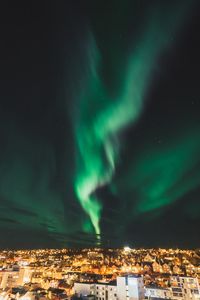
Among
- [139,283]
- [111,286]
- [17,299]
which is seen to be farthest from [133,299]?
[17,299]

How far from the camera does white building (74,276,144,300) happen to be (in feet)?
102

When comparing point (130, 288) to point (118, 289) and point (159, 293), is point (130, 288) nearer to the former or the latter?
point (118, 289)

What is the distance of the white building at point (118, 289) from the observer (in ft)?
102

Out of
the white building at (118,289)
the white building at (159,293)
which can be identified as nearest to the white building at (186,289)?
the white building at (159,293)

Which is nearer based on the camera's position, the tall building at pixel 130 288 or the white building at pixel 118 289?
the tall building at pixel 130 288

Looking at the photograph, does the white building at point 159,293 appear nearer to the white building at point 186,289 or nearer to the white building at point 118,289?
the white building at point 186,289

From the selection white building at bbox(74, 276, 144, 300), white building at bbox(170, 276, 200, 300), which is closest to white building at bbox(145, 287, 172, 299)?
white building at bbox(170, 276, 200, 300)

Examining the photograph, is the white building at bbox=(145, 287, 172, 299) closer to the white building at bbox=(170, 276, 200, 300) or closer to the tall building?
the white building at bbox=(170, 276, 200, 300)

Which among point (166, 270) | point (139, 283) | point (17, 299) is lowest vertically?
point (17, 299)

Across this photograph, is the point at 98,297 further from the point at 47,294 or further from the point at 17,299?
the point at 17,299

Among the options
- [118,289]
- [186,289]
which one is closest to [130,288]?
[118,289]

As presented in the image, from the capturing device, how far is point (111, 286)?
112 feet

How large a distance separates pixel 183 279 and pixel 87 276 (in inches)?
843

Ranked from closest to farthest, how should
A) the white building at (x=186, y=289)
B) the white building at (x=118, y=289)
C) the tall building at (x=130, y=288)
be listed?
1. the tall building at (x=130, y=288)
2. the white building at (x=118, y=289)
3. the white building at (x=186, y=289)
